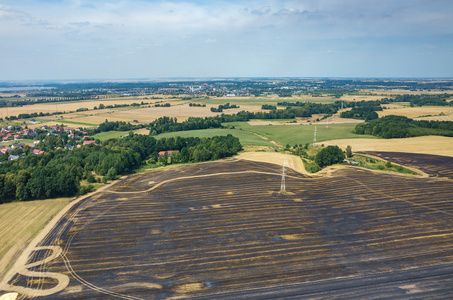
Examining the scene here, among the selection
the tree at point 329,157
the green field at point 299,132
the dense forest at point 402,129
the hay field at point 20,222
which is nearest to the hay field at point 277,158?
the tree at point 329,157

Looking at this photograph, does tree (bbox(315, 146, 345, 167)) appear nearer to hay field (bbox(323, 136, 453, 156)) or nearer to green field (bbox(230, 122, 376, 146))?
hay field (bbox(323, 136, 453, 156))

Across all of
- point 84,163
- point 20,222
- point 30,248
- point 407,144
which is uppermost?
point 407,144

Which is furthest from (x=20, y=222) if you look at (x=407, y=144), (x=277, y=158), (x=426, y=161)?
(x=407, y=144)

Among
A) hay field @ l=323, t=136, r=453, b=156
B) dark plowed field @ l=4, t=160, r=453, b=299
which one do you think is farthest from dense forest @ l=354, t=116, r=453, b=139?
dark plowed field @ l=4, t=160, r=453, b=299

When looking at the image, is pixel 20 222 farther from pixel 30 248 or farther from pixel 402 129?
pixel 402 129

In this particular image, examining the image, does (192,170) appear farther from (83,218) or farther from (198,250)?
(198,250)

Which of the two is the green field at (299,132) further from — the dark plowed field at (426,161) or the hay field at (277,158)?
the dark plowed field at (426,161)
